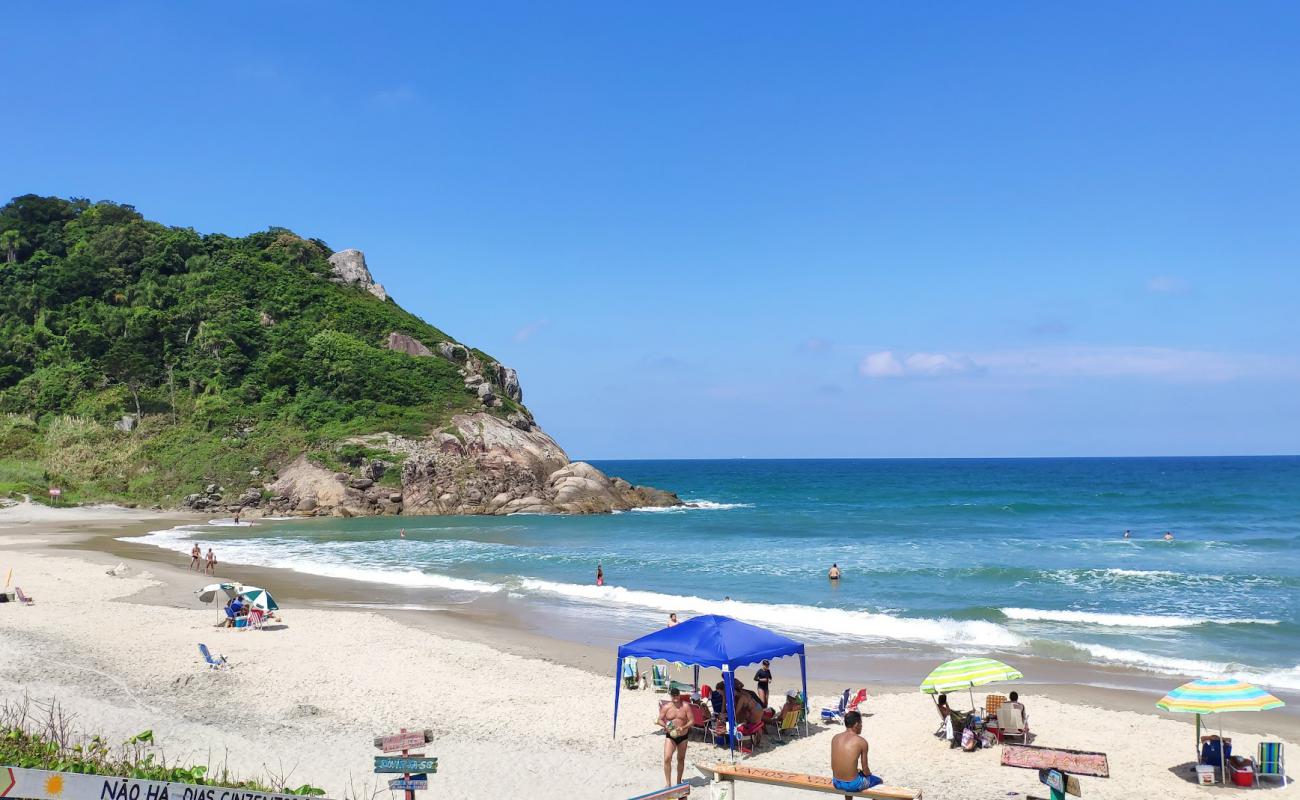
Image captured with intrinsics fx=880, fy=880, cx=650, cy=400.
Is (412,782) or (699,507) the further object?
(699,507)

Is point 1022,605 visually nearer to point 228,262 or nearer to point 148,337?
point 148,337

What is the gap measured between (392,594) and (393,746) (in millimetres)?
22281

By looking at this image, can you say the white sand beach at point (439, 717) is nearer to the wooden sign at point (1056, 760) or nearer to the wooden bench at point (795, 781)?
the wooden bench at point (795, 781)

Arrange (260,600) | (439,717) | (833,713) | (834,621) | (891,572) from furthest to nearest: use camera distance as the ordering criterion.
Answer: (891,572) → (834,621) → (260,600) → (833,713) → (439,717)

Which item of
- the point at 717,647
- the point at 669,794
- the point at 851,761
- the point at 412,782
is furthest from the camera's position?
the point at 717,647

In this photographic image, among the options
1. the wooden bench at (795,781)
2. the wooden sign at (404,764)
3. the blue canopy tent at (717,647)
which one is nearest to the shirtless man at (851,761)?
the wooden bench at (795,781)

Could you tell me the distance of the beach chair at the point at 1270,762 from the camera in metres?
12.0

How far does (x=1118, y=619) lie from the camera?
25.5 meters

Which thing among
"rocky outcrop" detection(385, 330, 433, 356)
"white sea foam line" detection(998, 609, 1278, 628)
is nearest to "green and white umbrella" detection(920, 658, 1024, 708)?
"white sea foam line" detection(998, 609, 1278, 628)

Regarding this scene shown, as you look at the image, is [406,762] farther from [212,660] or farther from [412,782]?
[212,660]

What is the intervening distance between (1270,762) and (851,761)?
262 inches

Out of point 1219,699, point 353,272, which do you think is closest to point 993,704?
point 1219,699

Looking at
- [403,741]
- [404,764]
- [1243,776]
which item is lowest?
[1243,776]

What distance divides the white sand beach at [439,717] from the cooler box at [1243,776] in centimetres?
18
